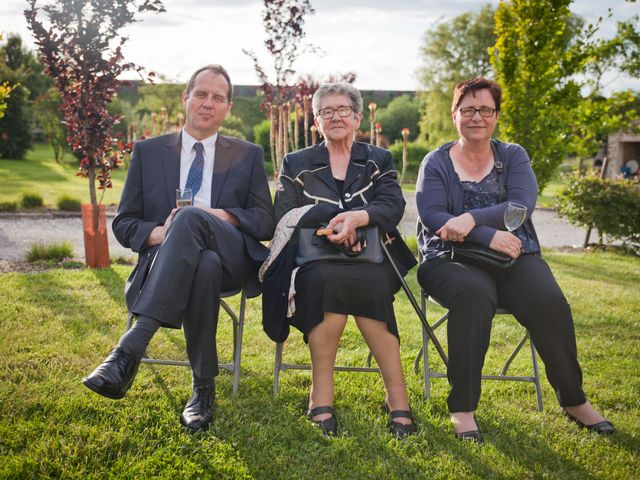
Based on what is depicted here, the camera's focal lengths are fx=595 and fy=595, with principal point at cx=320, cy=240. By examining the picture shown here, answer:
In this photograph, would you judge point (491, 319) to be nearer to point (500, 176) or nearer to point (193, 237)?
point (500, 176)

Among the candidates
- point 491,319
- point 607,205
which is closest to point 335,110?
point 491,319

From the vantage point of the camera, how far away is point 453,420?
9.68 ft

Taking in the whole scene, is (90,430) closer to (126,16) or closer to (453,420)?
(453,420)

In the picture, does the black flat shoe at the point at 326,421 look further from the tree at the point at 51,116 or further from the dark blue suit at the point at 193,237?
the tree at the point at 51,116

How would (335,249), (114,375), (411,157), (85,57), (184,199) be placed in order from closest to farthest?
(114,375), (335,249), (184,199), (85,57), (411,157)

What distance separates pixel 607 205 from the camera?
8.92 meters

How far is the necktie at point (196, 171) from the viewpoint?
140 inches

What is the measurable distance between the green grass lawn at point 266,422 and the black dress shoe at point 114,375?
0.92 feet

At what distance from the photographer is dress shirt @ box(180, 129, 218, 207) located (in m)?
3.58

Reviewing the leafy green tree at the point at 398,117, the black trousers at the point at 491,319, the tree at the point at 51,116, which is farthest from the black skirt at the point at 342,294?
the leafy green tree at the point at 398,117

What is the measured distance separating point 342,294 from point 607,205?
7.30 m

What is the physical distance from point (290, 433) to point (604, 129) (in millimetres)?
10357

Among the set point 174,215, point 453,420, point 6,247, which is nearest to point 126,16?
point 6,247

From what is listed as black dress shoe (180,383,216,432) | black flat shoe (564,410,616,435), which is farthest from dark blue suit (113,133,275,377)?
black flat shoe (564,410,616,435)
